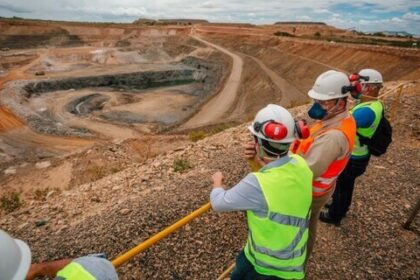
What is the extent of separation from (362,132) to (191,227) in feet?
9.01

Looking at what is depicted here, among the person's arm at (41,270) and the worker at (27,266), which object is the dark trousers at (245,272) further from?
the person's arm at (41,270)

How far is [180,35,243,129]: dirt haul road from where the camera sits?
30438 millimetres

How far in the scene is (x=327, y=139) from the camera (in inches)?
121

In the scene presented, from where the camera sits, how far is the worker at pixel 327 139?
3.07 metres

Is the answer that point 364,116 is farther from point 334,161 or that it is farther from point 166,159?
point 166,159

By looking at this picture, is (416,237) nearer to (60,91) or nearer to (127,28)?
(60,91)

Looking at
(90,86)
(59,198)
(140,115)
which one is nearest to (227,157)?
(59,198)

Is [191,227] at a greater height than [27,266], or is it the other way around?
[27,266]

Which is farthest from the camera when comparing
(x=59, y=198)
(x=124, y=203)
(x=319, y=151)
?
(x=59, y=198)

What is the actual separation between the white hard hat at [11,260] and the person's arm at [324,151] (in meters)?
2.37

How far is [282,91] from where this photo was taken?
34031mm

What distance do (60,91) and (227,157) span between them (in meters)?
35.4

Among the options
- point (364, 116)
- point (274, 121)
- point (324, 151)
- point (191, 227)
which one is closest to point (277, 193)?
point (274, 121)

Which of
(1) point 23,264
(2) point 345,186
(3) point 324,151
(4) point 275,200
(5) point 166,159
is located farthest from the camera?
(5) point 166,159
